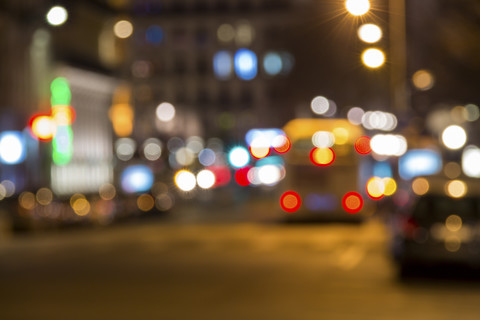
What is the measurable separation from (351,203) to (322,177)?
1410 millimetres

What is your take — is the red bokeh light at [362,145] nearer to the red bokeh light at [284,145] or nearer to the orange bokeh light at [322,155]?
the orange bokeh light at [322,155]

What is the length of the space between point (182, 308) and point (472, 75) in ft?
64.2

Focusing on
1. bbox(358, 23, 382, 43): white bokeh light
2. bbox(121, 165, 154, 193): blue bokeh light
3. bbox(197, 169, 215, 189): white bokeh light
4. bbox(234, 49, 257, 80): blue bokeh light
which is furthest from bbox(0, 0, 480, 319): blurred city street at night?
bbox(234, 49, 257, 80): blue bokeh light

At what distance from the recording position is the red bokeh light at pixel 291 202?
39.1m

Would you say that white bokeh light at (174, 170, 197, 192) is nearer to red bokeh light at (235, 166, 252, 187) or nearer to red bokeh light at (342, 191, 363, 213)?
red bokeh light at (235, 166, 252, 187)

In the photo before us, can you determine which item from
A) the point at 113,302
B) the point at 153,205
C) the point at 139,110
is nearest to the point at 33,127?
the point at 153,205

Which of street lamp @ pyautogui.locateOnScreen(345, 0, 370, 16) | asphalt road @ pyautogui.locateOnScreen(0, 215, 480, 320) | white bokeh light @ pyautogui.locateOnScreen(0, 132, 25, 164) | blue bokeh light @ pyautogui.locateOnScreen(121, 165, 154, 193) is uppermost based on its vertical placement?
white bokeh light @ pyautogui.locateOnScreen(0, 132, 25, 164)

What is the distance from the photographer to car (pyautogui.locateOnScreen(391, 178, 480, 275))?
1891cm

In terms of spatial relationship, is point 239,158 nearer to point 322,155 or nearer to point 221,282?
point 322,155

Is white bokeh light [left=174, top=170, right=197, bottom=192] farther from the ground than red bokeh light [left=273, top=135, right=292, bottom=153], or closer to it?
closer to it

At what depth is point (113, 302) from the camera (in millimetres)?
15742

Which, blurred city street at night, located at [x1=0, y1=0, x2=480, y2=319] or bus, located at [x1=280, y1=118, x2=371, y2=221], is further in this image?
bus, located at [x1=280, y1=118, x2=371, y2=221]

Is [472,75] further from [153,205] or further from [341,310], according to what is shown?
[153,205]

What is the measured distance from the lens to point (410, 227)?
765 inches
